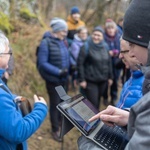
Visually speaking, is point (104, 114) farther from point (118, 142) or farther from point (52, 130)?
point (52, 130)

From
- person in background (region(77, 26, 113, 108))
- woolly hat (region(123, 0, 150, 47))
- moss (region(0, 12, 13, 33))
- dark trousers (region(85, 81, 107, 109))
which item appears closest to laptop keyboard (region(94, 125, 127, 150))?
woolly hat (region(123, 0, 150, 47))

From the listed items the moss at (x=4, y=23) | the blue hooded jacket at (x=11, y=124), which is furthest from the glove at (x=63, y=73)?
the moss at (x=4, y=23)

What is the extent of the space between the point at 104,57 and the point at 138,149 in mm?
3971

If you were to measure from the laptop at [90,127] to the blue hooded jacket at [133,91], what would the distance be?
568mm

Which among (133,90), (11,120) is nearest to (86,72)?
(133,90)

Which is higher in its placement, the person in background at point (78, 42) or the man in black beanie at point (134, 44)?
the man in black beanie at point (134, 44)

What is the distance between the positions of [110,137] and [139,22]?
0.68m

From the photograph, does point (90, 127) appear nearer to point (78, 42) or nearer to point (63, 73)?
point (63, 73)

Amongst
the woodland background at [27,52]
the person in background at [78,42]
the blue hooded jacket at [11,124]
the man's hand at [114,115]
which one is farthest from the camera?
the person in background at [78,42]

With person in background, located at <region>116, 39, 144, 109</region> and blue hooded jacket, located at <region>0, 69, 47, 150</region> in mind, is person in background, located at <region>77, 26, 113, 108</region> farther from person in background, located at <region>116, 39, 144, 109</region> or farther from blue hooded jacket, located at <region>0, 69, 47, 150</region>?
blue hooded jacket, located at <region>0, 69, 47, 150</region>

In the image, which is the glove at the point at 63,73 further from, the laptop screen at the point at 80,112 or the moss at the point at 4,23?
the moss at the point at 4,23

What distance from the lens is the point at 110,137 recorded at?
1.54 meters

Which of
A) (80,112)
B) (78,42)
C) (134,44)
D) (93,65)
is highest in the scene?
(134,44)

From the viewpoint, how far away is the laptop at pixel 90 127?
4.81 ft
